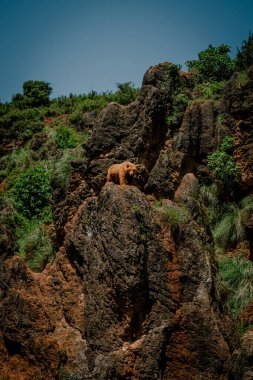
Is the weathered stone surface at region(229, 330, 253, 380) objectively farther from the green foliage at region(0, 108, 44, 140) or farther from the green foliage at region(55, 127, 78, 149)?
the green foliage at region(0, 108, 44, 140)

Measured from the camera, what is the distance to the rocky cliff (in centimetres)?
779

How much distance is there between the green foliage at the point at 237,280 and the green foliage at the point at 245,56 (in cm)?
721

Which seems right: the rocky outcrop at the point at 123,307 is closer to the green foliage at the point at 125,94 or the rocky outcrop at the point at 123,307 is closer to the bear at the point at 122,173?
the bear at the point at 122,173

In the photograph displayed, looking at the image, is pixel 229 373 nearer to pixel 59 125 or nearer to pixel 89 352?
pixel 89 352

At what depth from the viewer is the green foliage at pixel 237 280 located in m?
9.39

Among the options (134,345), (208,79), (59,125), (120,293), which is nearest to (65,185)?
(120,293)

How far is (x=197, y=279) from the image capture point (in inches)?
328

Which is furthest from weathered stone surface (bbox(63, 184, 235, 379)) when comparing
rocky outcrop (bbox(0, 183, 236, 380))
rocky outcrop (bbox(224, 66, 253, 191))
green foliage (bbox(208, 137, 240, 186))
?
rocky outcrop (bbox(224, 66, 253, 191))

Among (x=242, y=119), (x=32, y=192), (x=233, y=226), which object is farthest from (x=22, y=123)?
(x=233, y=226)

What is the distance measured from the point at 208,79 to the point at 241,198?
5644 mm

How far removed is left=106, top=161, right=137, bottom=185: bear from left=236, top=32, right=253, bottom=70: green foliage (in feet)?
23.8

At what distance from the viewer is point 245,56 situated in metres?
14.8

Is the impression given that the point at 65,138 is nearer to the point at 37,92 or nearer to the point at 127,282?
the point at 37,92

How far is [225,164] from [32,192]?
6.38 metres
